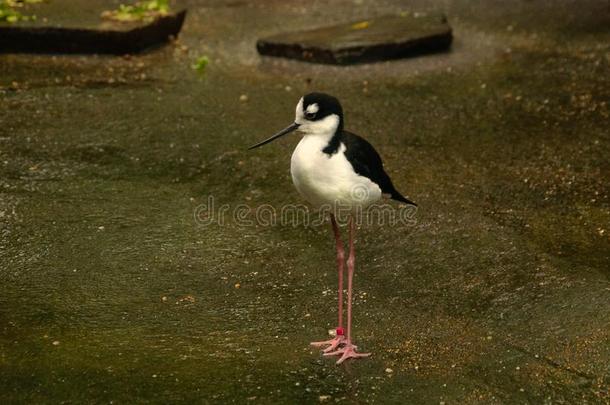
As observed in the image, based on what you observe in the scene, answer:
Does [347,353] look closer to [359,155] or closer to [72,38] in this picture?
[359,155]

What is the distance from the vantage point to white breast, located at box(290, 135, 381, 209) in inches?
143

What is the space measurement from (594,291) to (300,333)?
4.56 feet

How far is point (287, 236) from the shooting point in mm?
4836

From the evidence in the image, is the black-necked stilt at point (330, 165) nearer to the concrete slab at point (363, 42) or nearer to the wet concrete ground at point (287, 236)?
the wet concrete ground at point (287, 236)

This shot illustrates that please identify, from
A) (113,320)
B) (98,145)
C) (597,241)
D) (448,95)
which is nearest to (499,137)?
(448,95)

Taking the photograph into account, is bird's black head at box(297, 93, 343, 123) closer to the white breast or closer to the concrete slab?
the white breast

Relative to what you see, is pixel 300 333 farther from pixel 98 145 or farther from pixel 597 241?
pixel 98 145

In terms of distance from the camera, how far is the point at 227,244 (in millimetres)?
4754
